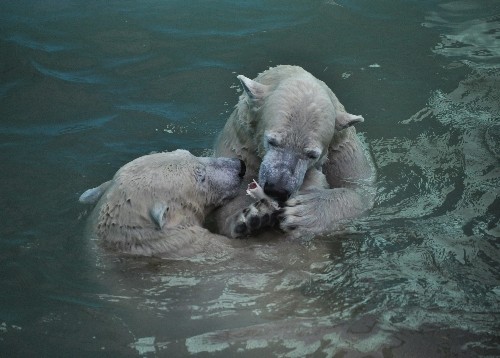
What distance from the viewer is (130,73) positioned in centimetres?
920

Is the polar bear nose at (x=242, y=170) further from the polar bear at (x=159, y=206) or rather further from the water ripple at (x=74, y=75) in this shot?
the water ripple at (x=74, y=75)

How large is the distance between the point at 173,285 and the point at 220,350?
2.84 feet

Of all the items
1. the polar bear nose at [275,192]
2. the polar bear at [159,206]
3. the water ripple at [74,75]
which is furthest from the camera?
the water ripple at [74,75]

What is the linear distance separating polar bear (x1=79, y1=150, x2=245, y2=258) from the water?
0.15 m

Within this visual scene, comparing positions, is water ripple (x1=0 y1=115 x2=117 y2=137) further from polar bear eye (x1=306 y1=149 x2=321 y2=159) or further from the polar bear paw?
polar bear eye (x1=306 y1=149 x2=321 y2=159)

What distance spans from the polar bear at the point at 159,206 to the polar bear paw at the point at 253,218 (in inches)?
7.0

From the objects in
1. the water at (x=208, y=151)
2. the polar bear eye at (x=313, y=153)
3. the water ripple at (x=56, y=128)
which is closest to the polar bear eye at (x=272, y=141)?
the polar bear eye at (x=313, y=153)

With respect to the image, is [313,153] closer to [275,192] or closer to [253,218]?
[275,192]

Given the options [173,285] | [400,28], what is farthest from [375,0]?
[173,285]

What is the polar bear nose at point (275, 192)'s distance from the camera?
5727 millimetres

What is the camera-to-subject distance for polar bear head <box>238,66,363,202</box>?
5773 millimetres

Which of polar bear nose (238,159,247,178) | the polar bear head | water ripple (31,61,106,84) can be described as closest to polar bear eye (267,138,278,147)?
the polar bear head

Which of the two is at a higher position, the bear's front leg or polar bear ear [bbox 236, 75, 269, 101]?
polar bear ear [bbox 236, 75, 269, 101]

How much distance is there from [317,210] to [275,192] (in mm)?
456
